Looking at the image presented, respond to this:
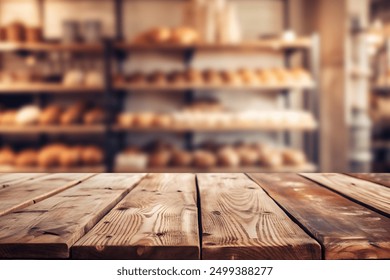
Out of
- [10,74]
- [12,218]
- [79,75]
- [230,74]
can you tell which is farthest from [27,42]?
[12,218]

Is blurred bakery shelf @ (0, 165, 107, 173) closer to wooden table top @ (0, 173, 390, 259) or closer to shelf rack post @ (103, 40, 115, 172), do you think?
shelf rack post @ (103, 40, 115, 172)

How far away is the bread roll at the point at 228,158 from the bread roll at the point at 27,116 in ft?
5.07

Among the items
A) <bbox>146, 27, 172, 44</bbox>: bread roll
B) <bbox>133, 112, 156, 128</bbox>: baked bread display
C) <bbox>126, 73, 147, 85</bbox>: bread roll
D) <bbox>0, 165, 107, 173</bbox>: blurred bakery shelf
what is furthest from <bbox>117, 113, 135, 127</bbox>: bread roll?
<bbox>146, 27, 172, 44</bbox>: bread roll

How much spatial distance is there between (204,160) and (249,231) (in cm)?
278

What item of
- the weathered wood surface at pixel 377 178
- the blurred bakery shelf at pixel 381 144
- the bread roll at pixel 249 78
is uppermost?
the bread roll at pixel 249 78


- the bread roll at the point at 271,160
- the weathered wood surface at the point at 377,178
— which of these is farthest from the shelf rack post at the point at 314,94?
the weathered wood surface at the point at 377,178

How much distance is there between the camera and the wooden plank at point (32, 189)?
0.88m

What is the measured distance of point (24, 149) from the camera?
3.91 metres

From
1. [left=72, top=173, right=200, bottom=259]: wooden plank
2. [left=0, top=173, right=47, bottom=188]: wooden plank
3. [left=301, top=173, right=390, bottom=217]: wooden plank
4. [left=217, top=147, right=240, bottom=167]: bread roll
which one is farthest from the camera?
[left=217, top=147, right=240, bottom=167]: bread roll

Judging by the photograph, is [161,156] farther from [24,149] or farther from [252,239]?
[252,239]

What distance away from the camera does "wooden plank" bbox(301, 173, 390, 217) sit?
86cm

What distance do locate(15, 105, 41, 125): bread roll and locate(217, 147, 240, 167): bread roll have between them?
5.07ft

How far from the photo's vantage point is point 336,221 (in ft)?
2.33

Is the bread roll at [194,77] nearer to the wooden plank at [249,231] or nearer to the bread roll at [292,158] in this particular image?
the bread roll at [292,158]
